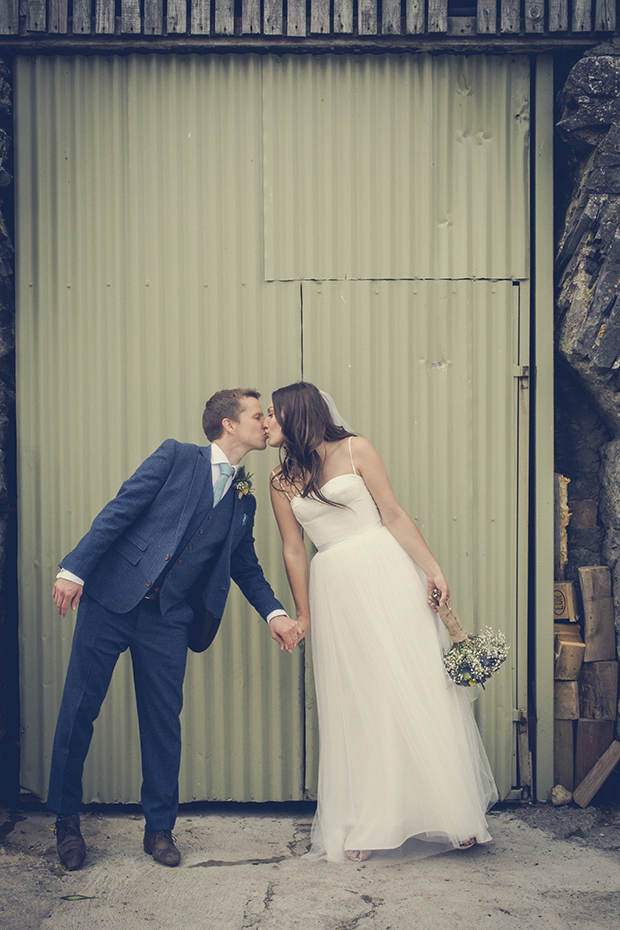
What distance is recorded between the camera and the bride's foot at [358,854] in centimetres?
296

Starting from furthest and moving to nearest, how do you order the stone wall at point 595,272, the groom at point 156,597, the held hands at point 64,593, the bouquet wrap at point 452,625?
the stone wall at point 595,272
the bouquet wrap at point 452,625
the groom at point 156,597
the held hands at point 64,593

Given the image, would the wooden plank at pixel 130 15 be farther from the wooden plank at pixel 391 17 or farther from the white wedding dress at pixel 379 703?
the white wedding dress at pixel 379 703

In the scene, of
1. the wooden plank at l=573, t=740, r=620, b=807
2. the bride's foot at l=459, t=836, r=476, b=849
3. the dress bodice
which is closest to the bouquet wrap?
the dress bodice

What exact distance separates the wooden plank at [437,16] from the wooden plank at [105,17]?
65.2 inches

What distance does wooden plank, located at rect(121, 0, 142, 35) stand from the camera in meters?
3.46

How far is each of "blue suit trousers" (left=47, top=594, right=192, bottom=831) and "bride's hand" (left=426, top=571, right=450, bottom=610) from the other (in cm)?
113

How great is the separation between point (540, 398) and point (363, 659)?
5.60 ft

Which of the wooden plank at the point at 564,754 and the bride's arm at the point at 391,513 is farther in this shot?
the wooden plank at the point at 564,754

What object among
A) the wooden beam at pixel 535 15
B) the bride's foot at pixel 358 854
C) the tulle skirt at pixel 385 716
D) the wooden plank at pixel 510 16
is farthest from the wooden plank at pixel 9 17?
the bride's foot at pixel 358 854

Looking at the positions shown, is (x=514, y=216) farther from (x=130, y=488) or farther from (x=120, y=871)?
(x=120, y=871)

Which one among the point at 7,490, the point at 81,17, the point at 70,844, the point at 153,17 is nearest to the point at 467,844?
the point at 70,844

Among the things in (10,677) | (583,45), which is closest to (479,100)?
(583,45)

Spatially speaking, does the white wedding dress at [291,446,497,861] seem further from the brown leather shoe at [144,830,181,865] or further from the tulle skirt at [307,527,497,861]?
the brown leather shoe at [144,830,181,865]

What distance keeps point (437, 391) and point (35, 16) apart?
2.90 m
